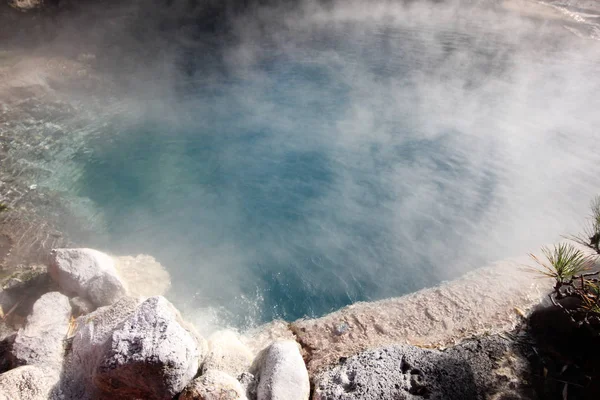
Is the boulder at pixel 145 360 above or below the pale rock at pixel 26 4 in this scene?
below

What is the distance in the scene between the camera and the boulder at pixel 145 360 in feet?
6.35

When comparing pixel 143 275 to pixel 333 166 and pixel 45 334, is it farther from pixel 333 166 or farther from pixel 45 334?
pixel 333 166

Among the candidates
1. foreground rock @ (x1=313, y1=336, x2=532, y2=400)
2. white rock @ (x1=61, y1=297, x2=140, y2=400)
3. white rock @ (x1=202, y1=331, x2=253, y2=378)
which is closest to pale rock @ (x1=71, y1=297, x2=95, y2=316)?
white rock @ (x1=61, y1=297, x2=140, y2=400)

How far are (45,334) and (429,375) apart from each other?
262 cm

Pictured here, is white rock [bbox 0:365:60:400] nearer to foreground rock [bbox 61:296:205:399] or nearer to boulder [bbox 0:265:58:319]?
foreground rock [bbox 61:296:205:399]

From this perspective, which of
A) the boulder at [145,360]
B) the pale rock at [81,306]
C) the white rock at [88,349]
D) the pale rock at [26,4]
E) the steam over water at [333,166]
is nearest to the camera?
the boulder at [145,360]

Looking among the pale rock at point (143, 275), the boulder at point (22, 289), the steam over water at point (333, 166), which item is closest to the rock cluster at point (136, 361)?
the boulder at point (22, 289)

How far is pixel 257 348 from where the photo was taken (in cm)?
274

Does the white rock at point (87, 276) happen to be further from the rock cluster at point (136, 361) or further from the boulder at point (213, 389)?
the boulder at point (213, 389)

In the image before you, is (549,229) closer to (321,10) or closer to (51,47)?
(51,47)

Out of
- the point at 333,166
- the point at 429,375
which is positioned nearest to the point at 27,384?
the point at 429,375

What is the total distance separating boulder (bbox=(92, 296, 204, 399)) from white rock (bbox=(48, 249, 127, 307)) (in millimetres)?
901

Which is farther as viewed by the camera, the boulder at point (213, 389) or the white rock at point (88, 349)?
the white rock at point (88, 349)

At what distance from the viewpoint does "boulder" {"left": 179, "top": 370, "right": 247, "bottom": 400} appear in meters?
1.89
